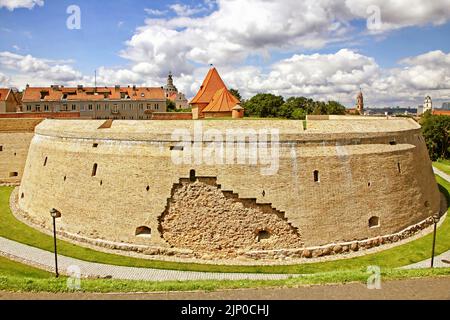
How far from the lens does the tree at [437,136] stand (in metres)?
50.5

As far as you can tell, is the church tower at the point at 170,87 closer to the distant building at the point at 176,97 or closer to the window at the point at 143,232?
the distant building at the point at 176,97

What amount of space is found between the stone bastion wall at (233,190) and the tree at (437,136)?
3714 cm

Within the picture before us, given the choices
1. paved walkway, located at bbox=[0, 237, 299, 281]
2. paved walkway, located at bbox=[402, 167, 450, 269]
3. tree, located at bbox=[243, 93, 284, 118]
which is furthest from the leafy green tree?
paved walkway, located at bbox=[0, 237, 299, 281]

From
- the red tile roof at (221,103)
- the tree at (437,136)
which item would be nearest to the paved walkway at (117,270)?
the red tile roof at (221,103)

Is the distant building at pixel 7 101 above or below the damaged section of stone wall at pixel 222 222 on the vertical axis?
above

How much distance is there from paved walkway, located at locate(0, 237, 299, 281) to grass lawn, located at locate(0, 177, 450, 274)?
0.39 metres

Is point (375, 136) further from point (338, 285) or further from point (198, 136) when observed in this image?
point (338, 285)

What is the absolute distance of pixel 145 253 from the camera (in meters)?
16.5

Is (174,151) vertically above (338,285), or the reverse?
(174,151)

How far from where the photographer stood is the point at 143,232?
16.9 meters

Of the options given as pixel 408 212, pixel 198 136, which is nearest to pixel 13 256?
pixel 198 136

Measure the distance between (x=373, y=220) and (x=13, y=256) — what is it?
15932 mm

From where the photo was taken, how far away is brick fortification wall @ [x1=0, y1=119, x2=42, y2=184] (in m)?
27.7

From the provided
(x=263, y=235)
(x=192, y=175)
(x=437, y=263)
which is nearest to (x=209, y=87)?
(x=192, y=175)
